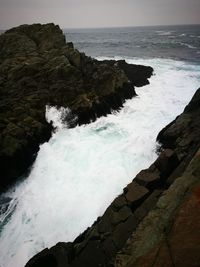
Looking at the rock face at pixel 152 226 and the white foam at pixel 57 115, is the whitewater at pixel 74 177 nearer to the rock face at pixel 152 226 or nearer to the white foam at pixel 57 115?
the white foam at pixel 57 115

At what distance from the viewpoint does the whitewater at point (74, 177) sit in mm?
9492

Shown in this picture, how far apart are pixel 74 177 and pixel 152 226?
707cm

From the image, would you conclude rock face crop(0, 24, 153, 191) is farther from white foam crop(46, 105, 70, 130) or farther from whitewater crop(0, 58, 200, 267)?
whitewater crop(0, 58, 200, 267)

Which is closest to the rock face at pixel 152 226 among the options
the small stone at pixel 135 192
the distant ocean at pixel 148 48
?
the small stone at pixel 135 192

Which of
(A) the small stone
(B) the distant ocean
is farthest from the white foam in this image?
(B) the distant ocean

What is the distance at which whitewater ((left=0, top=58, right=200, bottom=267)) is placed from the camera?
9492 mm

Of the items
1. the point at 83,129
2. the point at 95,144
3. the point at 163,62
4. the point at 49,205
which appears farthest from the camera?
the point at 163,62

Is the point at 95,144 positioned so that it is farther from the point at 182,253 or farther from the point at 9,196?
the point at 182,253

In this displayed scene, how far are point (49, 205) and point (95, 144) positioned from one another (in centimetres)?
536

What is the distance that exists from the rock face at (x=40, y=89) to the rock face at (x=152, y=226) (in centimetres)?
659

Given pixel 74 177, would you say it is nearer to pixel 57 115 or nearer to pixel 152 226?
pixel 57 115

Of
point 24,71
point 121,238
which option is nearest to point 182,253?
point 121,238

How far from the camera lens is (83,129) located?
17141 millimetres

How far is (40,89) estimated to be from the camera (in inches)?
760
